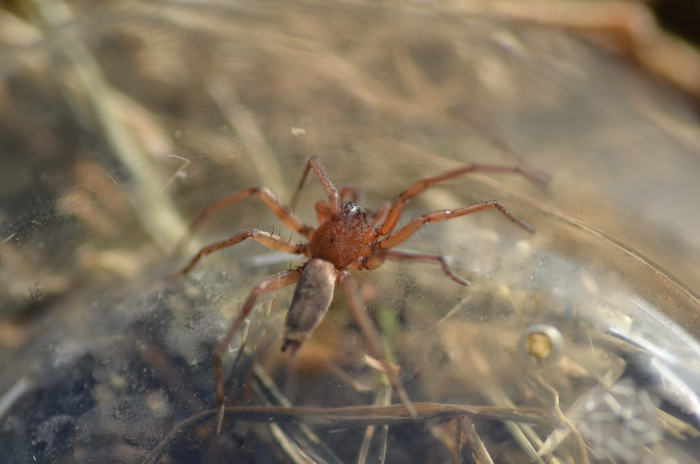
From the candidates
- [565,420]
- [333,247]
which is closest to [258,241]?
[333,247]

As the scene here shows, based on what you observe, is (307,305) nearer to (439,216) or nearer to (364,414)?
(364,414)

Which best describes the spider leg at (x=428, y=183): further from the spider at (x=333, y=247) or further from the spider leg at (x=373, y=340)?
the spider leg at (x=373, y=340)

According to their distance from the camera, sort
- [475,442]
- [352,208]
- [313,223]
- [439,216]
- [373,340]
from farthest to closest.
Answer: [313,223]
[352,208]
[439,216]
[373,340]
[475,442]

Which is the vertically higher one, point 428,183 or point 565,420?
point 428,183

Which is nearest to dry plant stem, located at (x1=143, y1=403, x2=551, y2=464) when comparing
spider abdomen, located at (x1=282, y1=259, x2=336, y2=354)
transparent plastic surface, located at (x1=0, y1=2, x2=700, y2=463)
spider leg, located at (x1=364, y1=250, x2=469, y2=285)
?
transparent plastic surface, located at (x1=0, y1=2, x2=700, y2=463)

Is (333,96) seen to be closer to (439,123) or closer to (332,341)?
(439,123)

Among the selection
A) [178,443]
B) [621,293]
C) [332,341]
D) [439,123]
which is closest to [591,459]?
[621,293]

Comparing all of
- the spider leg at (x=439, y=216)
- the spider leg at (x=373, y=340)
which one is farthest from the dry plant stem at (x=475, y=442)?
the spider leg at (x=439, y=216)
